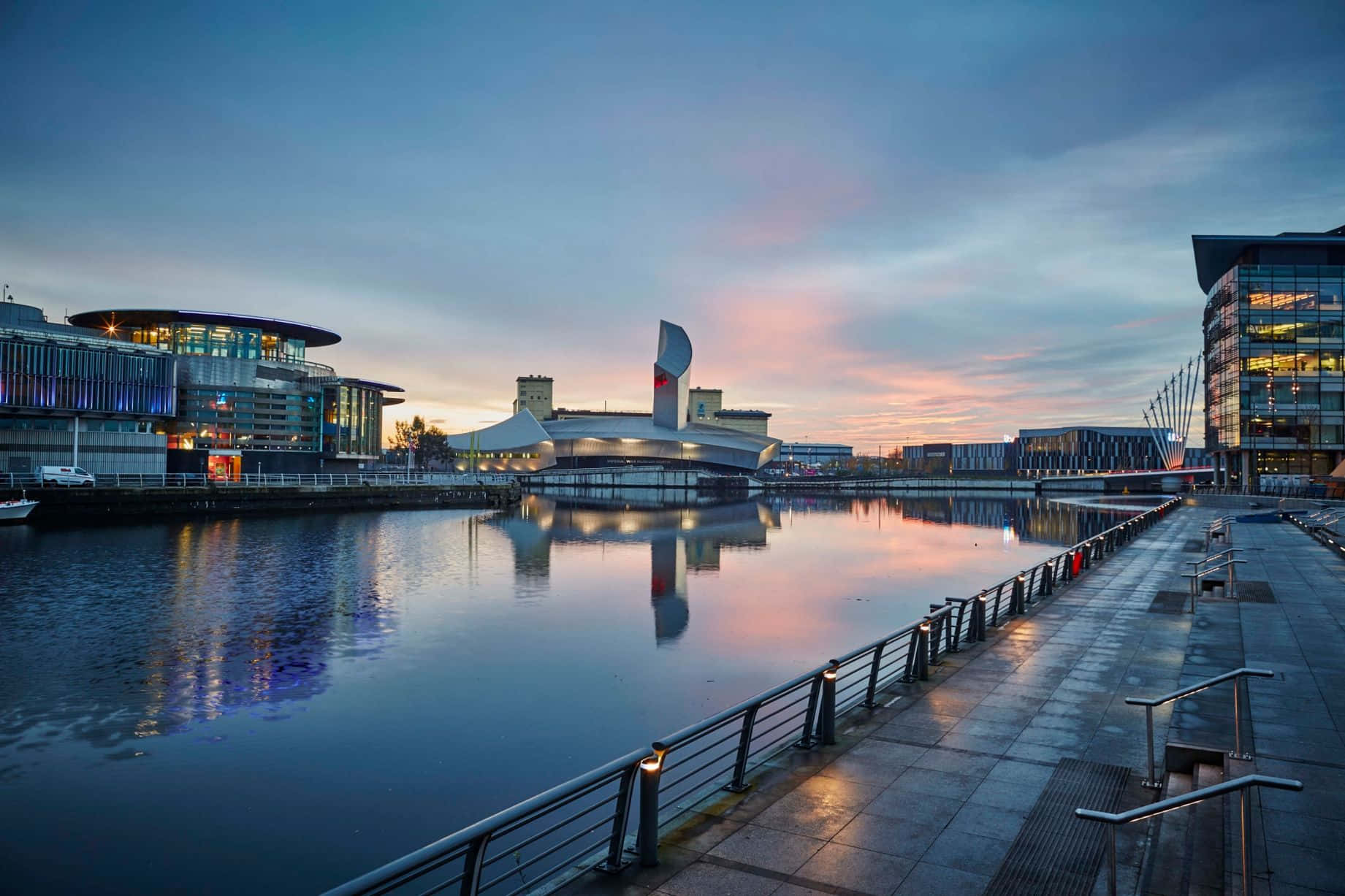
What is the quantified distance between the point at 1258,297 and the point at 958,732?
3351 inches

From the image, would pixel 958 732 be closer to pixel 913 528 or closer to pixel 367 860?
pixel 367 860

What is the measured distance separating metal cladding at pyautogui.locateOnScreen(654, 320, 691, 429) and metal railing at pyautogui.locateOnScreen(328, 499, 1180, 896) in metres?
111

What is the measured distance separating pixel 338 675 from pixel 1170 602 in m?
18.9

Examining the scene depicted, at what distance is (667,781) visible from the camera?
11.1m

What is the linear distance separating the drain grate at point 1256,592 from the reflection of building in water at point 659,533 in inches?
539

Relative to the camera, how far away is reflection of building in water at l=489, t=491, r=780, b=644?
1102 inches

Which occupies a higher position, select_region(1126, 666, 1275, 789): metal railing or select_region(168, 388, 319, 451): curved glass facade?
select_region(168, 388, 319, 451): curved glass facade

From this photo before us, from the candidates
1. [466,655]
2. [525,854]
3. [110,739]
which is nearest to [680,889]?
[525,854]

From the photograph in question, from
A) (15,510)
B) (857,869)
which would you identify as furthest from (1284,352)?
(15,510)

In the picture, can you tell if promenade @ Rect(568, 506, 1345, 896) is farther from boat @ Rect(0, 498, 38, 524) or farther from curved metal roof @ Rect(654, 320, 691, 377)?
curved metal roof @ Rect(654, 320, 691, 377)

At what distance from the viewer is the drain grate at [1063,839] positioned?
20.9ft

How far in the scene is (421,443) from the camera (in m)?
171

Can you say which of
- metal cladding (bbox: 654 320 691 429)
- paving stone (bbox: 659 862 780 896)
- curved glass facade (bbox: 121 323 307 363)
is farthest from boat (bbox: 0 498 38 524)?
metal cladding (bbox: 654 320 691 429)

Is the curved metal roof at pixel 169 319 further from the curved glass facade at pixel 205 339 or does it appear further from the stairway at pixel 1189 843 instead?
the stairway at pixel 1189 843
